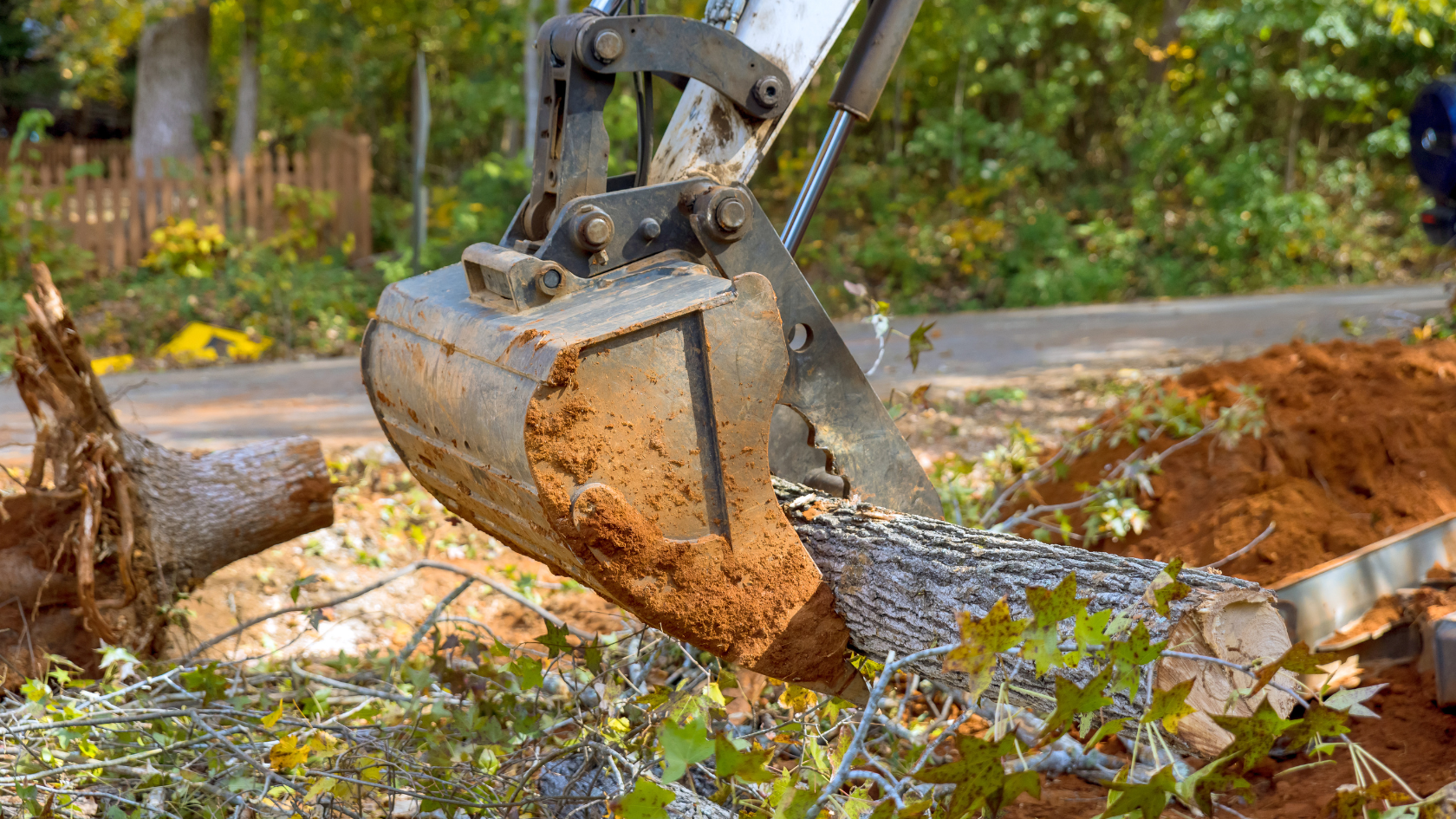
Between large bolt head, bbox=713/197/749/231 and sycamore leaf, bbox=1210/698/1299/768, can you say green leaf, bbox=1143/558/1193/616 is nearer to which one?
sycamore leaf, bbox=1210/698/1299/768

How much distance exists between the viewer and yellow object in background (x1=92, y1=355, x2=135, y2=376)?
8.09 meters

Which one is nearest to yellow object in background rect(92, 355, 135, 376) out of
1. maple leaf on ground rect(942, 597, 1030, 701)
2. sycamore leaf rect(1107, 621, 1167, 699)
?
maple leaf on ground rect(942, 597, 1030, 701)

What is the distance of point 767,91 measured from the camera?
2402mm

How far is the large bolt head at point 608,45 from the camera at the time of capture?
6.93 feet

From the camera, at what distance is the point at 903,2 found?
105 inches

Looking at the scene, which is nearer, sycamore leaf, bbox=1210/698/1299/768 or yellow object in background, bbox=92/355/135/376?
sycamore leaf, bbox=1210/698/1299/768

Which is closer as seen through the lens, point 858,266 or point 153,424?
point 153,424

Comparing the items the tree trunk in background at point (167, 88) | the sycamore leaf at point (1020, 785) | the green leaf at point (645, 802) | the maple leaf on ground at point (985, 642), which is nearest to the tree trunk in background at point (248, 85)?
the tree trunk in background at point (167, 88)

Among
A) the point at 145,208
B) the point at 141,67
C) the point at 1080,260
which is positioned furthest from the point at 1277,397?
the point at 141,67

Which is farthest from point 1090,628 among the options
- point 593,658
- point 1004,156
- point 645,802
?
point 1004,156

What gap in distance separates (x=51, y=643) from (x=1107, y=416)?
4097mm

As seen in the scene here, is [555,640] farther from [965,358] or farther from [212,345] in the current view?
[212,345]

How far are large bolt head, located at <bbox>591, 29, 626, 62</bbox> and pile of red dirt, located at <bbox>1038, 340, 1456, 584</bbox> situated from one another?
8.10 feet

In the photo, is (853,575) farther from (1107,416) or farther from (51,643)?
(1107,416)
